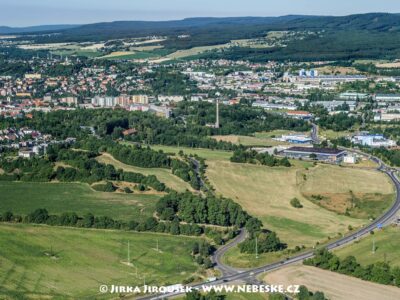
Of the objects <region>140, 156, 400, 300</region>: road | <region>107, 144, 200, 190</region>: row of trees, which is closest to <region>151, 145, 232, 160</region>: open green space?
<region>107, 144, 200, 190</region>: row of trees

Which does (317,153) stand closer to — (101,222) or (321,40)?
(101,222)

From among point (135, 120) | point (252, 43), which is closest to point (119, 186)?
point (135, 120)

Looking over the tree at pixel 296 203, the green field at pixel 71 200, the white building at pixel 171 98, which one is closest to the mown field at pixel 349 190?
the tree at pixel 296 203

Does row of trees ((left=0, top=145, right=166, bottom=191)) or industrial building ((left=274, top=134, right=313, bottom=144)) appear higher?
row of trees ((left=0, top=145, right=166, bottom=191))

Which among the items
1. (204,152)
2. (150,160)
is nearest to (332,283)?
(150,160)

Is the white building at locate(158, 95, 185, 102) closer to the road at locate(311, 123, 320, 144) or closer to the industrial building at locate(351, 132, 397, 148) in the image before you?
the road at locate(311, 123, 320, 144)
